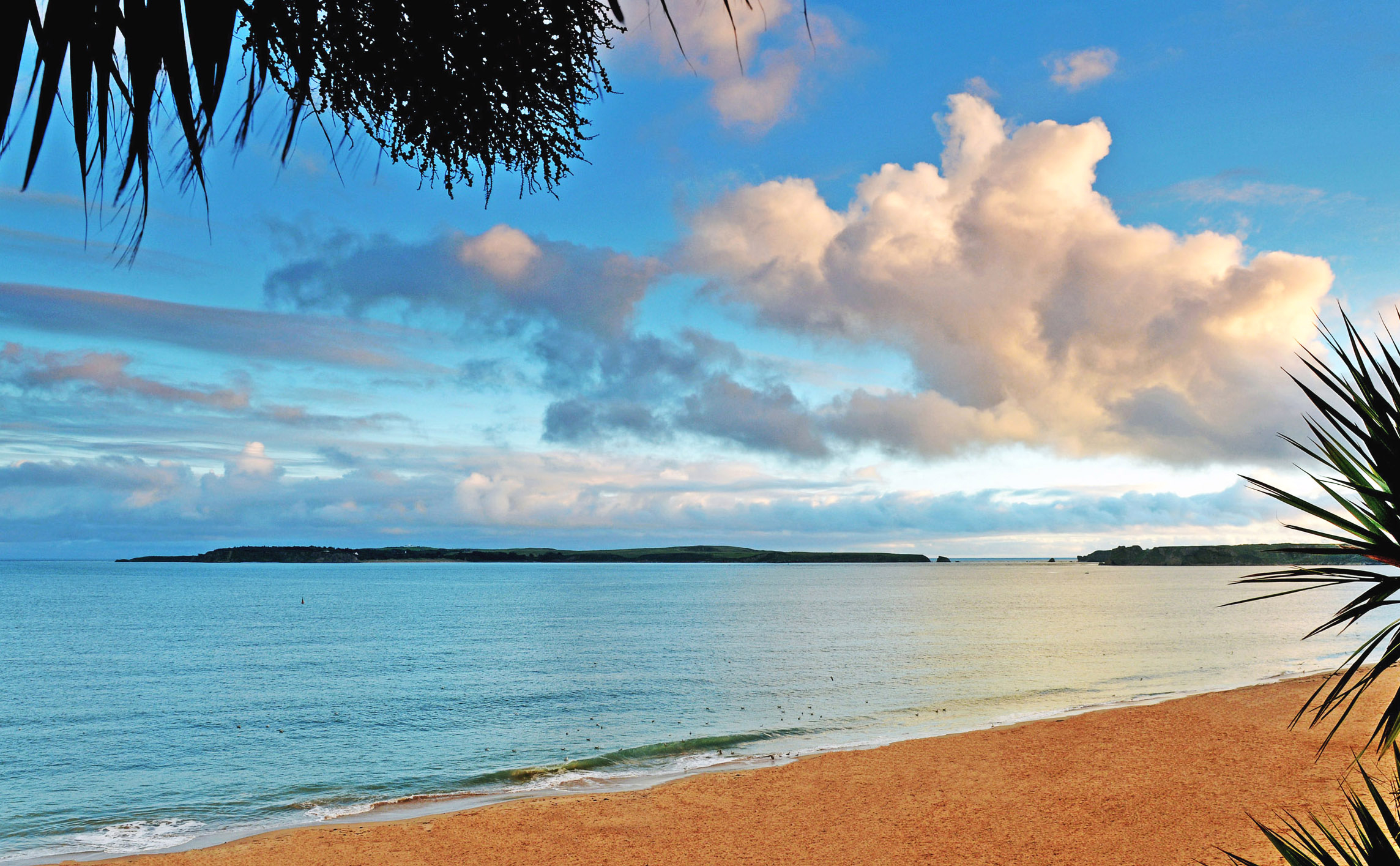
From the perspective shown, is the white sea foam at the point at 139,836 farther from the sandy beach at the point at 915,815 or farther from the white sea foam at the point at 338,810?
the white sea foam at the point at 338,810

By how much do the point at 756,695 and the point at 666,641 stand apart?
2294 cm

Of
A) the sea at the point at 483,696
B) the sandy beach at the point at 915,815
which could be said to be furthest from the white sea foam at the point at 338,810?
the sandy beach at the point at 915,815

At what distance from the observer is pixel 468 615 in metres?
82.9

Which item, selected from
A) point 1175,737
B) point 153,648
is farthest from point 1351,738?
point 153,648

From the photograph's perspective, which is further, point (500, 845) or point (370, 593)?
point (370, 593)

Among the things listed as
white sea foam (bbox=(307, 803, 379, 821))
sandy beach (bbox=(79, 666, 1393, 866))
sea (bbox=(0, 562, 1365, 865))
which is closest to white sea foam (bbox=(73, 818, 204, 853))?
sea (bbox=(0, 562, 1365, 865))

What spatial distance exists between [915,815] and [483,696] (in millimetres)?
22166

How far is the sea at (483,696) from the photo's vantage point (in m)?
18.2

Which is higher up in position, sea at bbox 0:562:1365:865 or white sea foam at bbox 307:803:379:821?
white sea foam at bbox 307:803:379:821

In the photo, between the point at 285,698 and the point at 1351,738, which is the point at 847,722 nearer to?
the point at 1351,738

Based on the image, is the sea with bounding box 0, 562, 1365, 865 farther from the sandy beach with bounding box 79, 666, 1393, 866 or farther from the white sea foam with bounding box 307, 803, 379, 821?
the sandy beach with bounding box 79, 666, 1393, 866

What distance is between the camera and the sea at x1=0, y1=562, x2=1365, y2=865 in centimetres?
1817

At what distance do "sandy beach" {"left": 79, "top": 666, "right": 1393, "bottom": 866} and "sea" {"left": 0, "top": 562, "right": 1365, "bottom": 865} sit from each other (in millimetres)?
2462

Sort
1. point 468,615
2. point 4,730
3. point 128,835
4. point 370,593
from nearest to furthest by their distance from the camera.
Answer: point 128,835, point 4,730, point 468,615, point 370,593
